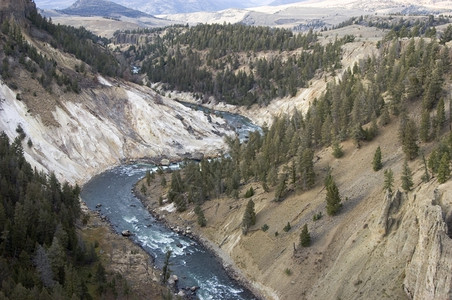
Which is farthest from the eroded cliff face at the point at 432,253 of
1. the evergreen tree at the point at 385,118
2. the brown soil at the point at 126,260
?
the evergreen tree at the point at 385,118

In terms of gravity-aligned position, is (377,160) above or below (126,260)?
above

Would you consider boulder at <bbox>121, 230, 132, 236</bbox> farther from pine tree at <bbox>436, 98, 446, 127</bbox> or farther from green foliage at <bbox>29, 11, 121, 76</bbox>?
green foliage at <bbox>29, 11, 121, 76</bbox>

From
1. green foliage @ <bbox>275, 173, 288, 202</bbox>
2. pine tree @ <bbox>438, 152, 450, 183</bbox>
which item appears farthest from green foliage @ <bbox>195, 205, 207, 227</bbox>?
pine tree @ <bbox>438, 152, 450, 183</bbox>

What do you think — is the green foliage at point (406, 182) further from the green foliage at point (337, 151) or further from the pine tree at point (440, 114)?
the green foliage at point (337, 151)

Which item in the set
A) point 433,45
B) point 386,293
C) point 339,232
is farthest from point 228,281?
point 433,45

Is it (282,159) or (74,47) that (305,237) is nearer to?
(282,159)

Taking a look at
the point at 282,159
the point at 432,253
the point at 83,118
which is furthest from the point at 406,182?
the point at 83,118
